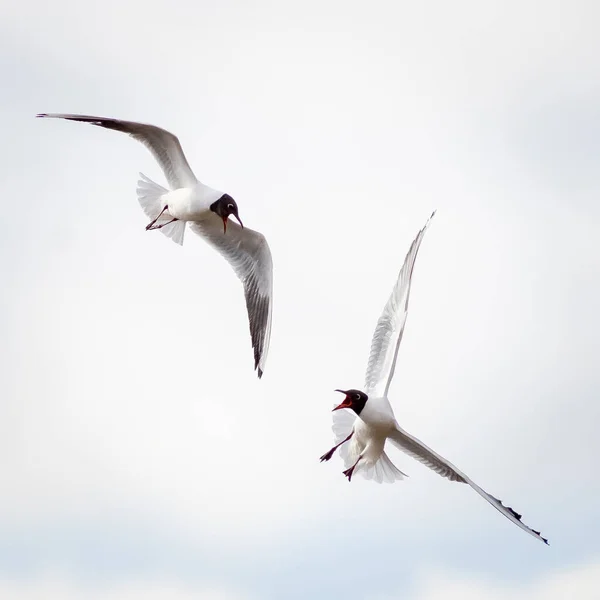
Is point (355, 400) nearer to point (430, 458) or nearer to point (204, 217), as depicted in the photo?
point (430, 458)

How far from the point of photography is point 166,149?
9297 mm

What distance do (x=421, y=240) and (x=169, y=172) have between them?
1.90 meters

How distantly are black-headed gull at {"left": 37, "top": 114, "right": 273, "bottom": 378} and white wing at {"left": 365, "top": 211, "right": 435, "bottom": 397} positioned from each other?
0.82 metres

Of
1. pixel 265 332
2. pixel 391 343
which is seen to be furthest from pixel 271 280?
pixel 391 343

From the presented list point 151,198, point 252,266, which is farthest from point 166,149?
point 252,266

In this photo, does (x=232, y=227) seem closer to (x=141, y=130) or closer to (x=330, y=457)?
(x=141, y=130)

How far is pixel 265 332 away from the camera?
9.77 metres

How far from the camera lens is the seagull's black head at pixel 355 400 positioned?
29.1ft

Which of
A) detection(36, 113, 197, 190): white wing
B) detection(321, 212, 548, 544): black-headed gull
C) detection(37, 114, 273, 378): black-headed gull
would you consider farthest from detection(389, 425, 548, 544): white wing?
detection(36, 113, 197, 190): white wing

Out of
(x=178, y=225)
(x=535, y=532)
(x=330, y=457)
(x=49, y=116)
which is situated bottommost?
(x=535, y=532)

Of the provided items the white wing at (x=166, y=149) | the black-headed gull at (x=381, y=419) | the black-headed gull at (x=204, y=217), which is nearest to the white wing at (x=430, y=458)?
the black-headed gull at (x=381, y=419)

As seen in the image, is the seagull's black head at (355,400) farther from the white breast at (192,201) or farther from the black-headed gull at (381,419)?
the white breast at (192,201)

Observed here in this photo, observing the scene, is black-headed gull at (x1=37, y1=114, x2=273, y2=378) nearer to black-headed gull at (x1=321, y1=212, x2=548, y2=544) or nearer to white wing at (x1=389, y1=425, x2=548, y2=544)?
black-headed gull at (x1=321, y1=212, x2=548, y2=544)

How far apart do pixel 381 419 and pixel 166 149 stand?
2462mm
